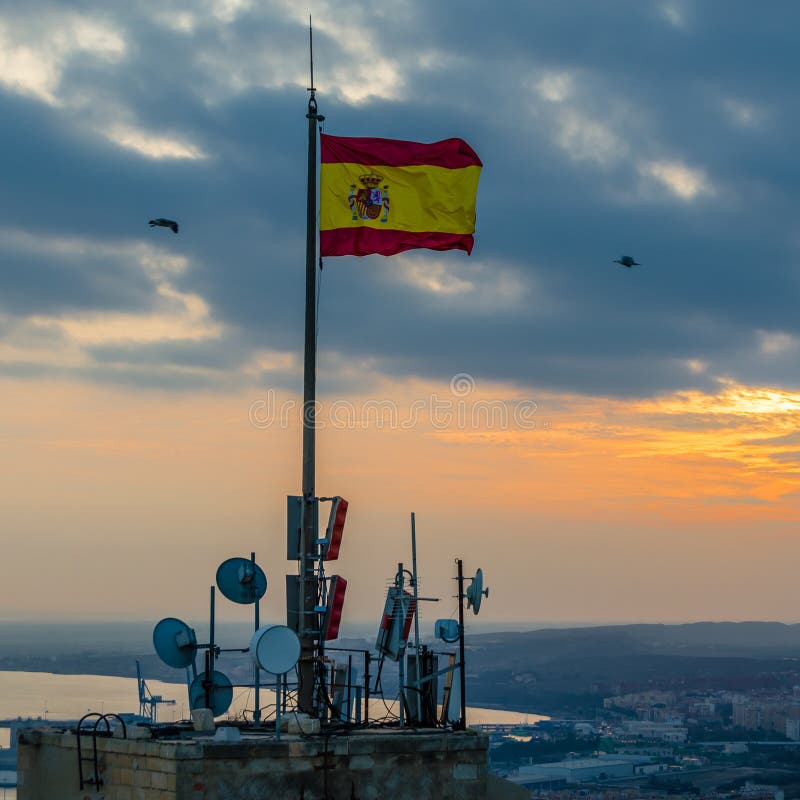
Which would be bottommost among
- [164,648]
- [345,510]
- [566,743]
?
[566,743]

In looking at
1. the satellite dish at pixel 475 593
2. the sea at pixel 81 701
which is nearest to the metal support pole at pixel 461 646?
the satellite dish at pixel 475 593

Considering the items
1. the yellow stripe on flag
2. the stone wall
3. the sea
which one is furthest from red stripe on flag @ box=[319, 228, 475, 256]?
the sea

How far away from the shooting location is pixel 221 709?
86.1ft

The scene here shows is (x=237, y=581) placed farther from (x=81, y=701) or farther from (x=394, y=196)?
(x=81, y=701)

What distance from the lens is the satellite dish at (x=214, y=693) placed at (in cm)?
2595

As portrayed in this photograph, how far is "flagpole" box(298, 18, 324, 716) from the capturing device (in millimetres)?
25406

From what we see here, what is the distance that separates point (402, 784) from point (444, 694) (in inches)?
95.3

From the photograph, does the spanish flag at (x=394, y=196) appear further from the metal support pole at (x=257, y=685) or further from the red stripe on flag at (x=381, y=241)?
the metal support pole at (x=257, y=685)

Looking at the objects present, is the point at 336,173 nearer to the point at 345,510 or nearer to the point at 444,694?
the point at 345,510

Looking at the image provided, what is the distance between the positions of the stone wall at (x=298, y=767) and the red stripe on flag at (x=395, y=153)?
1163 cm

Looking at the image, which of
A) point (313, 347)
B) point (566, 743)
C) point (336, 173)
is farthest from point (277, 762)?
point (566, 743)

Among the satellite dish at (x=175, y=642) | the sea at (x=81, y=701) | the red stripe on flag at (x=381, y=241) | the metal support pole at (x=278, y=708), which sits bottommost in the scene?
the sea at (x=81, y=701)

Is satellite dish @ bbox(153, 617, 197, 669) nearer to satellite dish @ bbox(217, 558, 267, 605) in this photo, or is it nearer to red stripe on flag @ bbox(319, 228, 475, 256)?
satellite dish @ bbox(217, 558, 267, 605)

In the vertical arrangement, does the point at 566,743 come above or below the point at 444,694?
below
